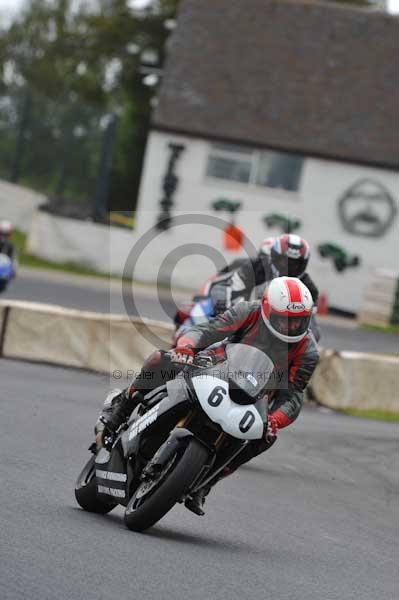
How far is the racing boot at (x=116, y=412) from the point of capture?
7.96m

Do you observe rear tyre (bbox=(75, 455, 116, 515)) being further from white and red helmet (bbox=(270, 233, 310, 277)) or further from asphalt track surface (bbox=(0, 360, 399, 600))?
white and red helmet (bbox=(270, 233, 310, 277))

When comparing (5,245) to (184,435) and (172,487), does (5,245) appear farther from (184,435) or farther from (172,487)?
(172,487)

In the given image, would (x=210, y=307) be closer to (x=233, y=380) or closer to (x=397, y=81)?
(x=233, y=380)

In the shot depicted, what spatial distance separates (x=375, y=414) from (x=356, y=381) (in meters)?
0.59

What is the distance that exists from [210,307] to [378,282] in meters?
20.0

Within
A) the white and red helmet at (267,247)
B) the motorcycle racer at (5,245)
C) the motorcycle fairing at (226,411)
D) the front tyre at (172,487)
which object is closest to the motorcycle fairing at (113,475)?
the front tyre at (172,487)

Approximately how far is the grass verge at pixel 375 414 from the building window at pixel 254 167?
1837 cm

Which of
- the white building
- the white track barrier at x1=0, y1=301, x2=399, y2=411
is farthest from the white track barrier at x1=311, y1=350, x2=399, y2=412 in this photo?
the white building

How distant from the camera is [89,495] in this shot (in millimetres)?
7895

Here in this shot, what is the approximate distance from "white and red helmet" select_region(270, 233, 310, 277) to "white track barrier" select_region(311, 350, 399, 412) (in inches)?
219

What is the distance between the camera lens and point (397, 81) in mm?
35500

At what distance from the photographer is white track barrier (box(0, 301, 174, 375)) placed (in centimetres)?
1655

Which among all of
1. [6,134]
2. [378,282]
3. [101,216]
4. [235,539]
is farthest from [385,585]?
[6,134]

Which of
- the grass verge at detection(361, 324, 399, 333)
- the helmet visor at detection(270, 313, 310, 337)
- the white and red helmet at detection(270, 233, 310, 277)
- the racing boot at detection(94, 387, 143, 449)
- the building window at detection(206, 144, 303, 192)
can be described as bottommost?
the grass verge at detection(361, 324, 399, 333)
